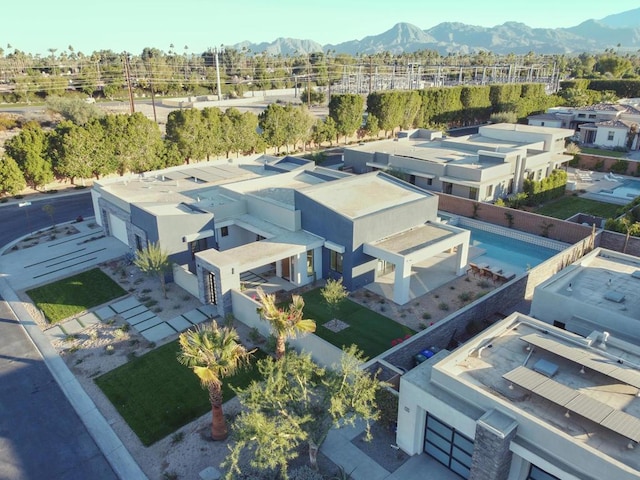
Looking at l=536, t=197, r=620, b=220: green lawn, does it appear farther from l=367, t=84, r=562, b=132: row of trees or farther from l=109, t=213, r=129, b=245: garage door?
l=109, t=213, r=129, b=245: garage door

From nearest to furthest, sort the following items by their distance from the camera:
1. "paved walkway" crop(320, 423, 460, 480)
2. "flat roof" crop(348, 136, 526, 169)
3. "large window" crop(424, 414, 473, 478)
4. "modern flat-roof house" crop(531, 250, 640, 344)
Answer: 1. "large window" crop(424, 414, 473, 478)
2. "paved walkway" crop(320, 423, 460, 480)
3. "modern flat-roof house" crop(531, 250, 640, 344)
4. "flat roof" crop(348, 136, 526, 169)

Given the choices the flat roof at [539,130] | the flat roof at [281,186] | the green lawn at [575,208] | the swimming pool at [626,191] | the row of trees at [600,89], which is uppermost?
the row of trees at [600,89]

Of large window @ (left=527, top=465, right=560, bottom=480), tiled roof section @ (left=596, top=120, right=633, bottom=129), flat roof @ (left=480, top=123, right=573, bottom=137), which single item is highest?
flat roof @ (left=480, top=123, right=573, bottom=137)

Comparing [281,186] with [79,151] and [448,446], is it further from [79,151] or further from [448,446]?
[448,446]

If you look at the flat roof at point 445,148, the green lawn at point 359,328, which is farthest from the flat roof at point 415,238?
the flat roof at point 445,148

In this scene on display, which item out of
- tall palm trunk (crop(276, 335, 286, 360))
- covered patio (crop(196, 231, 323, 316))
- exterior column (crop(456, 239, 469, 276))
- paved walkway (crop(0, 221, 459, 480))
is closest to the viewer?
paved walkway (crop(0, 221, 459, 480))

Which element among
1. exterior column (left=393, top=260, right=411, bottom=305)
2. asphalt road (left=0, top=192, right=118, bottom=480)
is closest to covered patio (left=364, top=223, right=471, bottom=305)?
exterior column (left=393, top=260, right=411, bottom=305)

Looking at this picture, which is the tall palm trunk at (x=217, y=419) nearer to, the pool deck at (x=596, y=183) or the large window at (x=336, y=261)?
the large window at (x=336, y=261)

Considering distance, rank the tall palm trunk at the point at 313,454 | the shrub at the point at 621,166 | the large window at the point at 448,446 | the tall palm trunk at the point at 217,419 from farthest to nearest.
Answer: the shrub at the point at 621,166 → the tall palm trunk at the point at 217,419 → the large window at the point at 448,446 → the tall palm trunk at the point at 313,454
